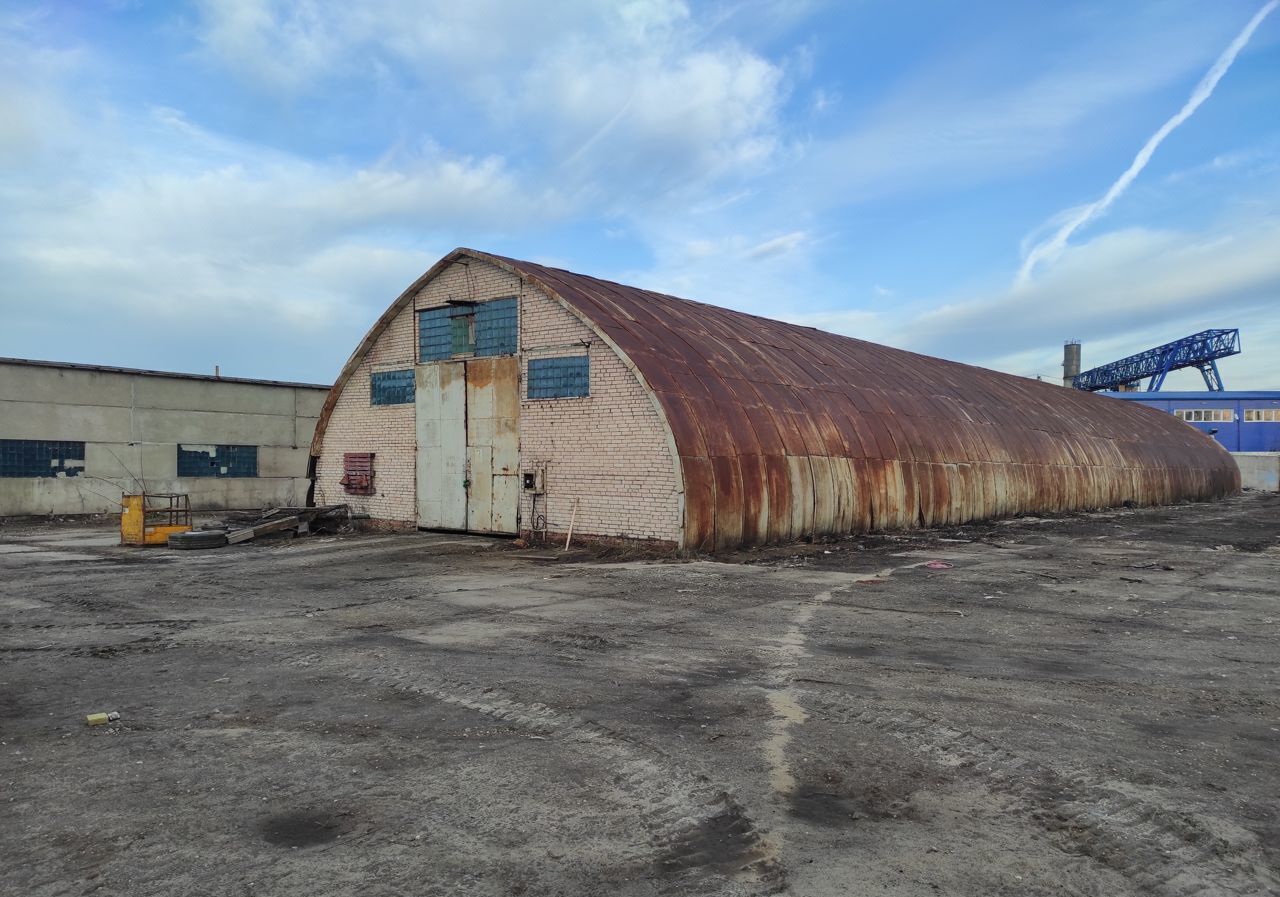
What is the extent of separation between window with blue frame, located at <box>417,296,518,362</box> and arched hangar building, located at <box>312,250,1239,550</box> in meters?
0.05

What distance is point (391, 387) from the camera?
833 inches

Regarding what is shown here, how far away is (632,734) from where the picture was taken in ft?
18.6

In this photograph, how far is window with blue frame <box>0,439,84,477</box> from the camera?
2470 centimetres

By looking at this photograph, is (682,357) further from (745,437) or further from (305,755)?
(305,755)

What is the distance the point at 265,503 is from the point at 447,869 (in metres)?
28.9

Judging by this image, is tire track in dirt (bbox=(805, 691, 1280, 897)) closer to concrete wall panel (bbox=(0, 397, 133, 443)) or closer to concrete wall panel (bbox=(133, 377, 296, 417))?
concrete wall panel (bbox=(0, 397, 133, 443))

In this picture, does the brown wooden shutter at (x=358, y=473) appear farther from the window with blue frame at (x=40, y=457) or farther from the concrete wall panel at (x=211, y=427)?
the window with blue frame at (x=40, y=457)

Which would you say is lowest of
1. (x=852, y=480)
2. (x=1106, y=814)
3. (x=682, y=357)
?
(x=1106, y=814)

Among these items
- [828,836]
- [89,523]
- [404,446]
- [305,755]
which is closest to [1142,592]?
[828,836]

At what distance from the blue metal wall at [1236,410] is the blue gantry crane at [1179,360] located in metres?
4.30

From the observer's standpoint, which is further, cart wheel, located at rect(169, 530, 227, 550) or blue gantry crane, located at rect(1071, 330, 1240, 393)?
blue gantry crane, located at rect(1071, 330, 1240, 393)

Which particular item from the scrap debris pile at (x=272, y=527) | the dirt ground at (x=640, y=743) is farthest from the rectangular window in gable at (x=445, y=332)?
the dirt ground at (x=640, y=743)

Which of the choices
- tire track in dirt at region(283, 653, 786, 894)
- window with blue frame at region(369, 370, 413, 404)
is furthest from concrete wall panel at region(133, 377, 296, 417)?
tire track in dirt at region(283, 653, 786, 894)

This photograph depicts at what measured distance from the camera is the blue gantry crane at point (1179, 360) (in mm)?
66875
